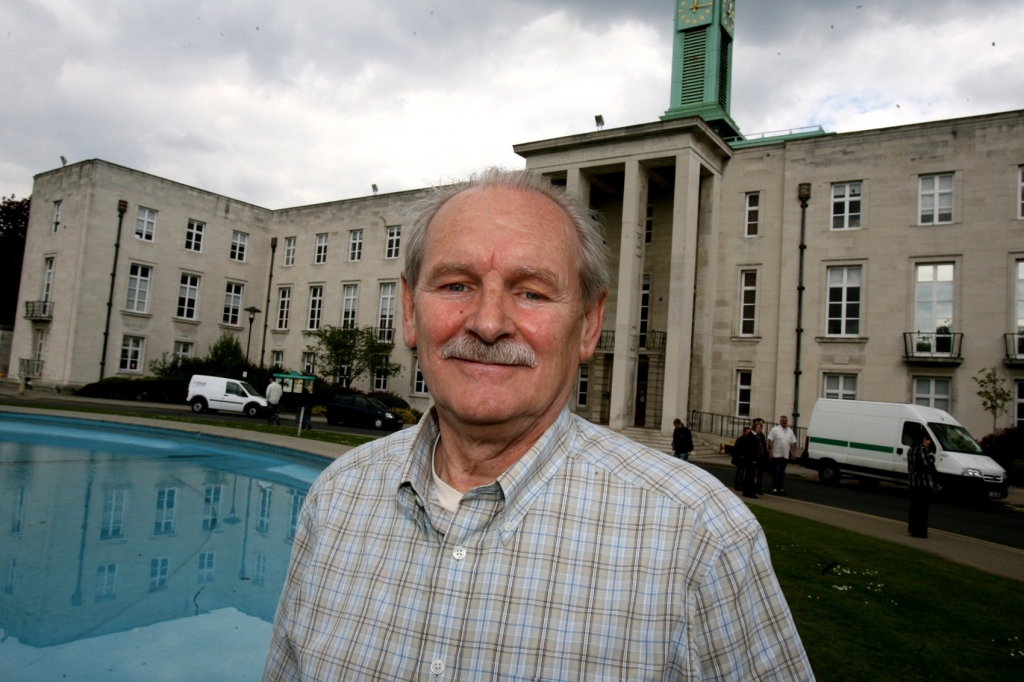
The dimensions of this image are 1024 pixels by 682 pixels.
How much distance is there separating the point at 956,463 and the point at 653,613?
64.8 ft

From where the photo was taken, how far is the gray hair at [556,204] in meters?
2.07

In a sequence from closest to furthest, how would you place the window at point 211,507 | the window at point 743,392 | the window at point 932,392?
the window at point 211,507
the window at point 932,392
the window at point 743,392

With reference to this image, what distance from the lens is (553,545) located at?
5.48 feet

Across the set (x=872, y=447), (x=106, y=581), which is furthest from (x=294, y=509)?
(x=872, y=447)

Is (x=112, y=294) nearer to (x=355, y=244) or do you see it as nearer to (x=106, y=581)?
(x=355, y=244)

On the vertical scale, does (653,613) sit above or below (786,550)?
above

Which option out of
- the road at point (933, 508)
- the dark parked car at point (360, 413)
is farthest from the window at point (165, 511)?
the dark parked car at point (360, 413)

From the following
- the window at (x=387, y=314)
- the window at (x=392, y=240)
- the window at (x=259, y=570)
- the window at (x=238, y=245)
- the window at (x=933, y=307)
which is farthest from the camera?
the window at (x=238, y=245)

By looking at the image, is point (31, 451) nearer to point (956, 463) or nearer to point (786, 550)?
point (786, 550)

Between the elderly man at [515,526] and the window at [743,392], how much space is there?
2887 centimetres

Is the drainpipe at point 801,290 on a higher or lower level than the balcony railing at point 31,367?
higher

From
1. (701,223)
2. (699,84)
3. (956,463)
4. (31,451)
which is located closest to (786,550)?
(956,463)

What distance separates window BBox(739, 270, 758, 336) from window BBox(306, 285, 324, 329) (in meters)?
26.5

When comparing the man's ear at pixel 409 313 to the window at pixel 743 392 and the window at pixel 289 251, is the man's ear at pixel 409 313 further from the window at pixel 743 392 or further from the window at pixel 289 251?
the window at pixel 289 251
